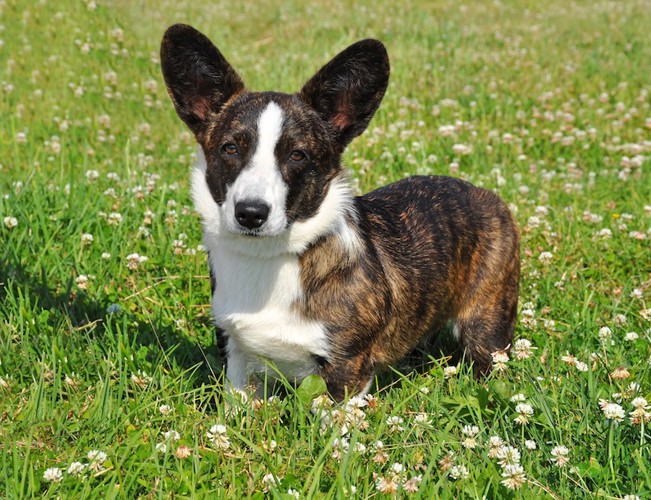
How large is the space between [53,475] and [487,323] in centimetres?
253

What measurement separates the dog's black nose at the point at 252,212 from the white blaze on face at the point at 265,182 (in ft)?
0.05

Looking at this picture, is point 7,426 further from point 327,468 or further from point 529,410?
point 529,410

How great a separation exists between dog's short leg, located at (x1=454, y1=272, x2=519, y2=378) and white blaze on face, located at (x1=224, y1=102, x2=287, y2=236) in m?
1.53

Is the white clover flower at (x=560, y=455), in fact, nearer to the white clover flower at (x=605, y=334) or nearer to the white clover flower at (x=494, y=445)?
the white clover flower at (x=494, y=445)

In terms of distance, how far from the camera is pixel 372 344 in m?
3.94

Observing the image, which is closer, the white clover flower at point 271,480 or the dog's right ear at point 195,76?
the white clover flower at point 271,480

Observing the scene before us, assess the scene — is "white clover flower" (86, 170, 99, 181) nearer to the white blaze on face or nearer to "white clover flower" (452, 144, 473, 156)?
the white blaze on face

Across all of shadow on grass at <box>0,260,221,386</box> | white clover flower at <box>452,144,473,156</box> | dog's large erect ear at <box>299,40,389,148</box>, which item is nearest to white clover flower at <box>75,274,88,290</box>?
shadow on grass at <box>0,260,221,386</box>

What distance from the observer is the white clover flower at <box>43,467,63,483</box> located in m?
2.96

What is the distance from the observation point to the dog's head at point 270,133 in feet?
11.5

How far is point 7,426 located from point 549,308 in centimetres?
331

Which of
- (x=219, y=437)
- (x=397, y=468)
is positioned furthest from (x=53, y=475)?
(x=397, y=468)

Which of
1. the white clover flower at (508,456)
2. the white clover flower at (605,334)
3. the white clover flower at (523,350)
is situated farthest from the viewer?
the white clover flower at (605,334)

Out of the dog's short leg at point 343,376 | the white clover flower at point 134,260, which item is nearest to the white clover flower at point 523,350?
the dog's short leg at point 343,376
